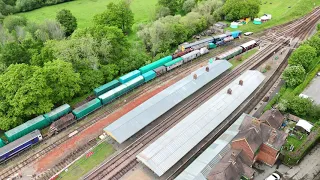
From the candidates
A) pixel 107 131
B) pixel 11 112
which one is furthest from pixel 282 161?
pixel 11 112

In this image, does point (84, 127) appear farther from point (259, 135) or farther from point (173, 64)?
point (259, 135)

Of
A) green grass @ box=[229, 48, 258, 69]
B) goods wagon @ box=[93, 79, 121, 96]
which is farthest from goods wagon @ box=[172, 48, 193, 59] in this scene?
goods wagon @ box=[93, 79, 121, 96]

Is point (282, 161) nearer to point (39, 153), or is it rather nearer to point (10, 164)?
point (39, 153)

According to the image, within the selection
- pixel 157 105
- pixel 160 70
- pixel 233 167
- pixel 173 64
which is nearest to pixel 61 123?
pixel 157 105

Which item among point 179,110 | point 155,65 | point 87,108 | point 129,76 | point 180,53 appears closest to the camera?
point 87,108

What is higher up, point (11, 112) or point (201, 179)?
point (11, 112)

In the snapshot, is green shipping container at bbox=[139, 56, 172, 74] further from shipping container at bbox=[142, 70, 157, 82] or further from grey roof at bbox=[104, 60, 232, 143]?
grey roof at bbox=[104, 60, 232, 143]
